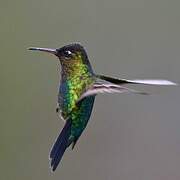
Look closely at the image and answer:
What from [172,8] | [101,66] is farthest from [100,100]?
[172,8]

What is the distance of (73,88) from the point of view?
807 millimetres

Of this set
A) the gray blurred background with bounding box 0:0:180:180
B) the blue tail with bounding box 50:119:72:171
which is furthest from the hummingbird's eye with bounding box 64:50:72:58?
the gray blurred background with bounding box 0:0:180:180

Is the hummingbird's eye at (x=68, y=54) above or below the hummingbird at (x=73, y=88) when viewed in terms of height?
above

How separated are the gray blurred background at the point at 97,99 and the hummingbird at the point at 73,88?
909 mm

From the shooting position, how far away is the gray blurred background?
1.76m

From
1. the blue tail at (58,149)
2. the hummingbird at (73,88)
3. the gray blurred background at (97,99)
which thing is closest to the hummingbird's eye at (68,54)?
the hummingbird at (73,88)

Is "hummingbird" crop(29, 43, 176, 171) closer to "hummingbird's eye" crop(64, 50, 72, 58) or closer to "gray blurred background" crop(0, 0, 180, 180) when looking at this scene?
"hummingbird's eye" crop(64, 50, 72, 58)

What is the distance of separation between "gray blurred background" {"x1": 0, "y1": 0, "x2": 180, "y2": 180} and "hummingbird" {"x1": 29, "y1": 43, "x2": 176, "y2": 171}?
2.98 ft

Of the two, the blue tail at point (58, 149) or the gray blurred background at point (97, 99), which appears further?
the gray blurred background at point (97, 99)

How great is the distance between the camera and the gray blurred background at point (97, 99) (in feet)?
5.79

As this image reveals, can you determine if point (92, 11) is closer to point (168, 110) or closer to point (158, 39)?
point (158, 39)

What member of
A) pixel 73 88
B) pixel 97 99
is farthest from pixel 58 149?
pixel 97 99

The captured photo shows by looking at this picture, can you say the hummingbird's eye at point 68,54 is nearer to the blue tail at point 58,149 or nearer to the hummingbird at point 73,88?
the hummingbird at point 73,88

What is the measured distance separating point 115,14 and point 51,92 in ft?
1.29
